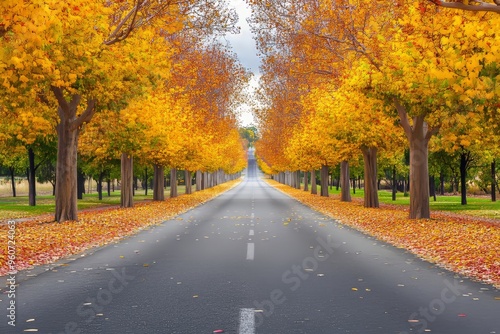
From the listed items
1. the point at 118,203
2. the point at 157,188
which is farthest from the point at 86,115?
the point at 157,188

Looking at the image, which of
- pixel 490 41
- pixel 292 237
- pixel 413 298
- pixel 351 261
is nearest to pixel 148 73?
pixel 292 237

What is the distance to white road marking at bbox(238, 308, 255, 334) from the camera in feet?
19.8

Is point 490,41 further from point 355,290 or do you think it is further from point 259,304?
point 259,304

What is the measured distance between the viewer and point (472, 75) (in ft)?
29.6

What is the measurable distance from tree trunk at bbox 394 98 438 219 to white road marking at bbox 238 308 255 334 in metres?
16.0

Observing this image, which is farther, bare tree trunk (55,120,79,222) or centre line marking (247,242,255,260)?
bare tree trunk (55,120,79,222)

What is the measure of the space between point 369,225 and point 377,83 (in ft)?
17.3

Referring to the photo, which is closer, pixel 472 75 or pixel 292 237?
pixel 472 75

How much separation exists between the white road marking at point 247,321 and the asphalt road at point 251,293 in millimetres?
12

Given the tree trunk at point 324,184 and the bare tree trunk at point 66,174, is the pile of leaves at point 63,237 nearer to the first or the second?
the bare tree trunk at point 66,174

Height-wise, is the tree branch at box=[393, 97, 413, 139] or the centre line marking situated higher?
the tree branch at box=[393, 97, 413, 139]

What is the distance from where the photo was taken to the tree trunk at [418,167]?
2139 cm

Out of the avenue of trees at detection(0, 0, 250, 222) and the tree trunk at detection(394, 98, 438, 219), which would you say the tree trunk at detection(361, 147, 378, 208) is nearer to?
the tree trunk at detection(394, 98, 438, 219)

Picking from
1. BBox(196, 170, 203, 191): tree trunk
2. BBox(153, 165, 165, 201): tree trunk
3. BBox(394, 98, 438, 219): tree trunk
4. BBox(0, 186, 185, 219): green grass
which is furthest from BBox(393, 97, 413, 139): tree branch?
BBox(196, 170, 203, 191): tree trunk
